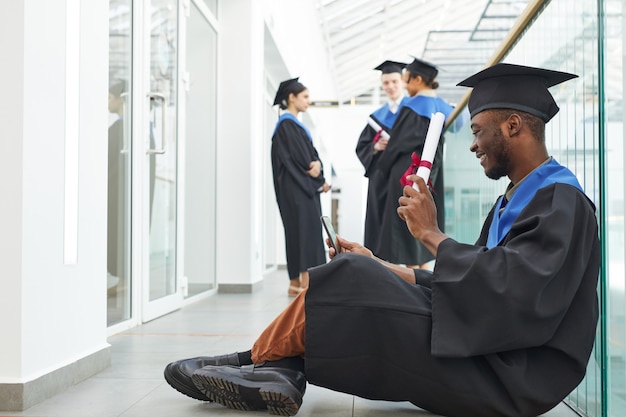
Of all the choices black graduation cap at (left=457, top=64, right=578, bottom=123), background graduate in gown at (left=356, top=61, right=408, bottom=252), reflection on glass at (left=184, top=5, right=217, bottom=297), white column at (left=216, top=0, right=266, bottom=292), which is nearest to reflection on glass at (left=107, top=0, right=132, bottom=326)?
reflection on glass at (left=184, top=5, right=217, bottom=297)

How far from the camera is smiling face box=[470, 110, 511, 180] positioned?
2010 millimetres

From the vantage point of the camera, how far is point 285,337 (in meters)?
2.07

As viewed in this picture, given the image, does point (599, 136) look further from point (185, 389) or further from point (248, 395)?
point (185, 389)

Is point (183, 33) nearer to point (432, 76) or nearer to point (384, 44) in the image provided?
point (432, 76)

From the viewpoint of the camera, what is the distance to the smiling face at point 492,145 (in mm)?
2010

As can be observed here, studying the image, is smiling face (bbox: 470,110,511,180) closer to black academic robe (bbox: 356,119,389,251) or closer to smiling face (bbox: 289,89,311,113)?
black academic robe (bbox: 356,119,389,251)

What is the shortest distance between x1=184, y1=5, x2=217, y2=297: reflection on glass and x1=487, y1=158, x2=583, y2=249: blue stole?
4.18 m

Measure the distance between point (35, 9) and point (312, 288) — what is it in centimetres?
125

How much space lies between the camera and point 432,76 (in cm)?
531

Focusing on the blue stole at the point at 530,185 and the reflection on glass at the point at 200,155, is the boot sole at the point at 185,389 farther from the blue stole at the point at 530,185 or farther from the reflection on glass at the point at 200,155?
the reflection on glass at the point at 200,155

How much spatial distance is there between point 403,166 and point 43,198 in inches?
136

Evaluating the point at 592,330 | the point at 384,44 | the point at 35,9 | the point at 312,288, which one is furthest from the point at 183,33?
A: the point at 384,44

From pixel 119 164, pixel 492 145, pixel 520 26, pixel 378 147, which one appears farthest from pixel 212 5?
pixel 492 145

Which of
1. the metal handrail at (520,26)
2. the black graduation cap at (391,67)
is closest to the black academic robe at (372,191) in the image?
the black graduation cap at (391,67)
